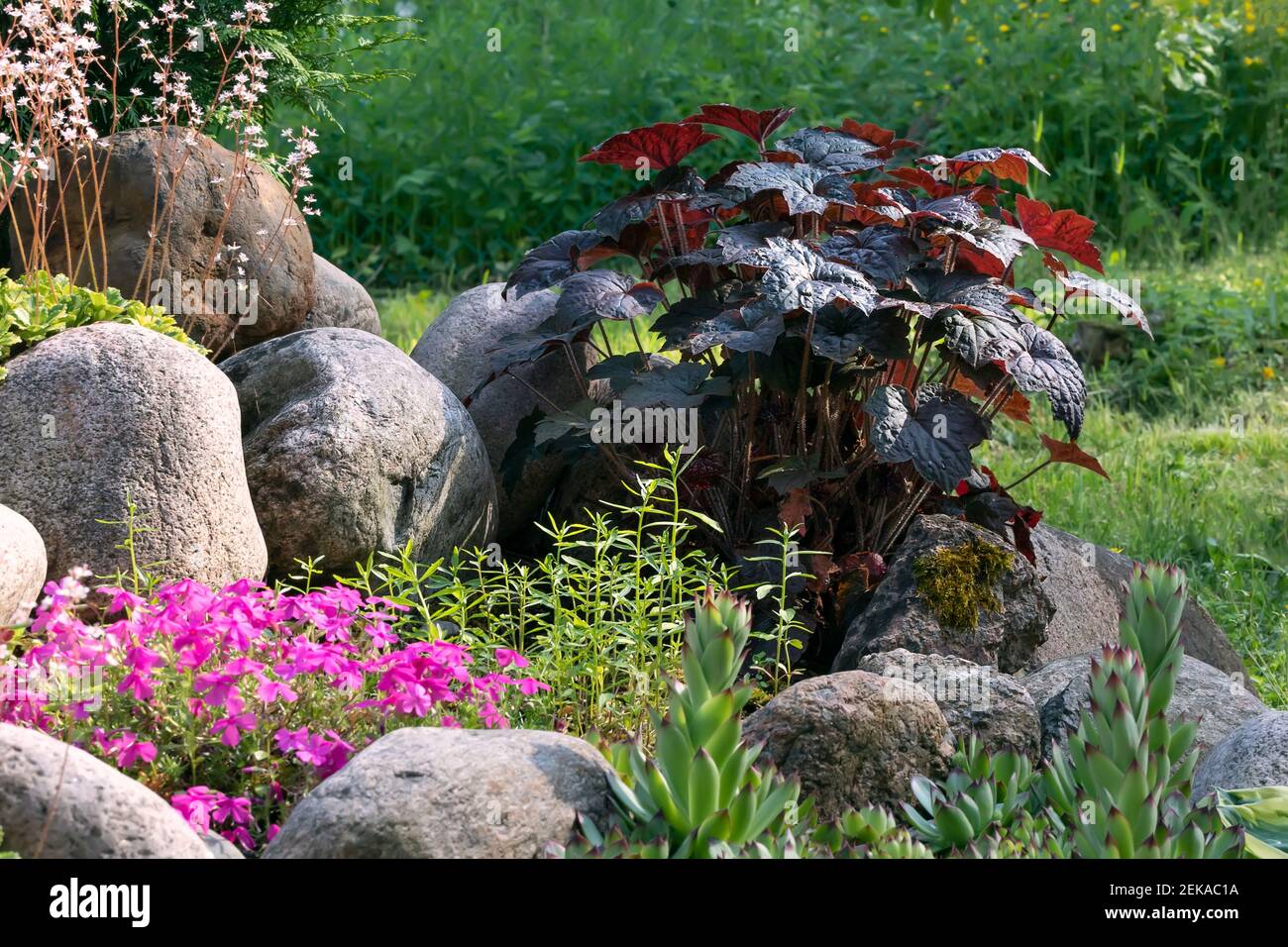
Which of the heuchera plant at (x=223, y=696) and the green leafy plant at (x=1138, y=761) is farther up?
the green leafy plant at (x=1138, y=761)

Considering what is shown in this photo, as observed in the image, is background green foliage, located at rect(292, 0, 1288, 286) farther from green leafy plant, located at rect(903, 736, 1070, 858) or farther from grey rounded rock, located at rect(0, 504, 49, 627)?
green leafy plant, located at rect(903, 736, 1070, 858)

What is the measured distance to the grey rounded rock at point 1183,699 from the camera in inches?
148

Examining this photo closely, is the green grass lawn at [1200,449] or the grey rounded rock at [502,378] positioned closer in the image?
the grey rounded rock at [502,378]

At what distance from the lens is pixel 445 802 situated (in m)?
2.69

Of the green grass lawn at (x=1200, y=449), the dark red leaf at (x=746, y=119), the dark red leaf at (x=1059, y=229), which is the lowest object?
the green grass lawn at (x=1200, y=449)

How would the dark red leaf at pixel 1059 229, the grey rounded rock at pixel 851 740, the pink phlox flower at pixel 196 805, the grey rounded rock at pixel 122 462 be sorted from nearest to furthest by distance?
the pink phlox flower at pixel 196 805 → the grey rounded rock at pixel 851 740 → the grey rounded rock at pixel 122 462 → the dark red leaf at pixel 1059 229

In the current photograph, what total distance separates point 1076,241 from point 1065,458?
2.32ft

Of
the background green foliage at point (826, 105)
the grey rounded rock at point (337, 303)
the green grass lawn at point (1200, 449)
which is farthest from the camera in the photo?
the background green foliage at point (826, 105)

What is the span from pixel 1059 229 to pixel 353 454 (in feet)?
7.82

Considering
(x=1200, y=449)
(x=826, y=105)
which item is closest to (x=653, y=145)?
(x=1200, y=449)

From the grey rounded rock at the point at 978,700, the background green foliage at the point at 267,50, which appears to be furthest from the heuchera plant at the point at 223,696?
the background green foliage at the point at 267,50

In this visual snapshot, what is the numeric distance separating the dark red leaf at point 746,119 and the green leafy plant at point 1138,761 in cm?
219

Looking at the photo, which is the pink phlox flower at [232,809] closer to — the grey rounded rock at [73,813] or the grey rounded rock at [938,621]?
the grey rounded rock at [73,813]

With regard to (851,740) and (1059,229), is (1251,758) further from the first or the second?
(1059,229)
